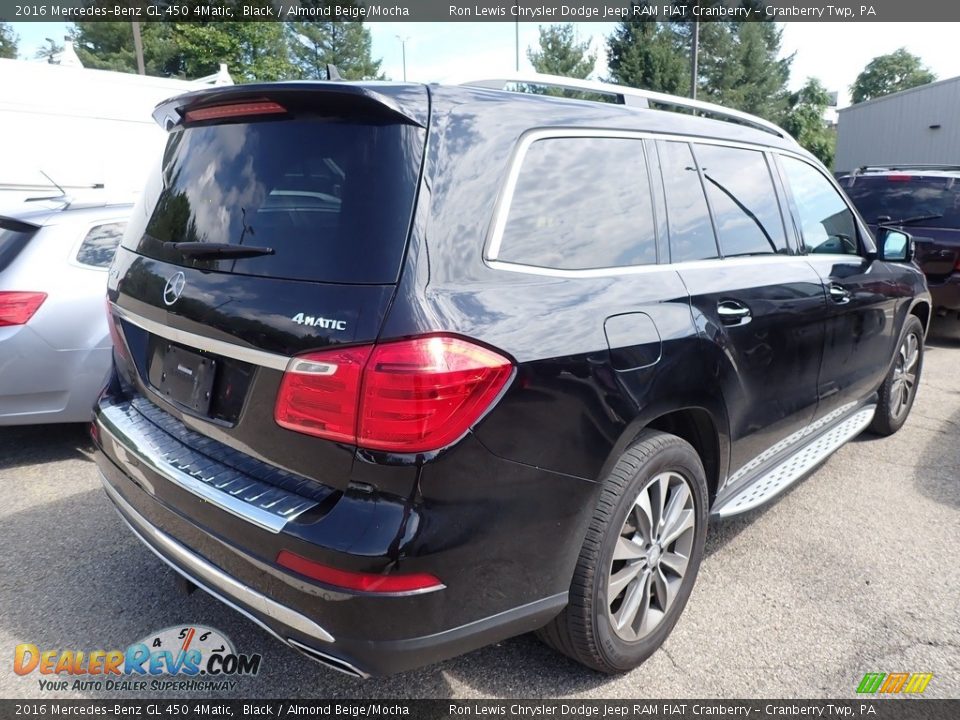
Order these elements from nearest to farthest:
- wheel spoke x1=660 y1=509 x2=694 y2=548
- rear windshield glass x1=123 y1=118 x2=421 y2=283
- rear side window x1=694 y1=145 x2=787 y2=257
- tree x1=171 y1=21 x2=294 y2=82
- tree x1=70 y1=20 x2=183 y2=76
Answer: rear windshield glass x1=123 y1=118 x2=421 y2=283, wheel spoke x1=660 y1=509 x2=694 y2=548, rear side window x1=694 y1=145 x2=787 y2=257, tree x1=171 y1=21 x2=294 y2=82, tree x1=70 y1=20 x2=183 y2=76

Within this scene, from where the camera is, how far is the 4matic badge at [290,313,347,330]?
181 cm

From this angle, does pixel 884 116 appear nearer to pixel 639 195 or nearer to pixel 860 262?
pixel 860 262

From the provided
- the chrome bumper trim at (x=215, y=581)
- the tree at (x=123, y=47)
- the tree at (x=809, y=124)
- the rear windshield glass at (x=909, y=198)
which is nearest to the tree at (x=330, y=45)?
the tree at (x=123, y=47)

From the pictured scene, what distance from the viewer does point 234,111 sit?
2279 millimetres

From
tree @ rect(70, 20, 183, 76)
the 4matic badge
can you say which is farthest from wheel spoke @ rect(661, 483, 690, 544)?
tree @ rect(70, 20, 183, 76)

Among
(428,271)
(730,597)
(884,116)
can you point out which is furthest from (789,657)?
(884,116)

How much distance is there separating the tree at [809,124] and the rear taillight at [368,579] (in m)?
48.0

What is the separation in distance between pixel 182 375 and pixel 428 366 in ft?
3.02

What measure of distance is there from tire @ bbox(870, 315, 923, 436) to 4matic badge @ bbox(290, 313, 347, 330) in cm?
391

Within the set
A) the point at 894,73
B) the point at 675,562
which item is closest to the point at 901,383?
the point at 675,562

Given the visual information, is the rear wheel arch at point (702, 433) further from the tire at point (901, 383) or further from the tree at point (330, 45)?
the tree at point (330, 45)

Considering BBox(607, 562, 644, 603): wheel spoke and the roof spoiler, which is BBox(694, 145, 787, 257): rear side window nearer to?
BBox(607, 562, 644, 603): wheel spoke

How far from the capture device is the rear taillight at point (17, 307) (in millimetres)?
3932

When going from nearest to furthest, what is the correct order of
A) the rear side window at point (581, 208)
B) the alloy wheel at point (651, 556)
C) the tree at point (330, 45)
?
the rear side window at point (581, 208) < the alloy wheel at point (651, 556) < the tree at point (330, 45)
